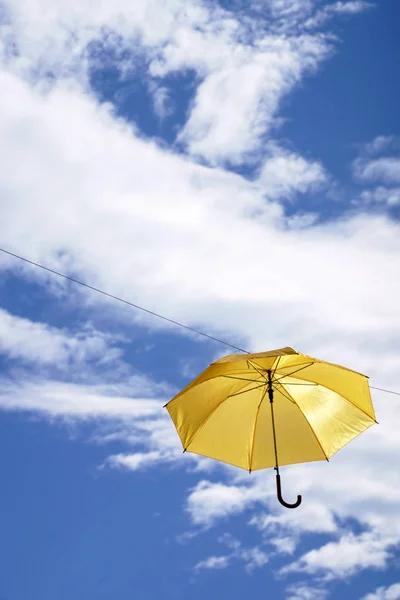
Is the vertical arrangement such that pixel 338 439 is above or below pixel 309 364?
below

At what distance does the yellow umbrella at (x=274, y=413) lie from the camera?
817 centimetres

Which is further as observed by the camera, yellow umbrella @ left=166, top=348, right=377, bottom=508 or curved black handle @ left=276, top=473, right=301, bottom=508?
yellow umbrella @ left=166, top=348, right=377, bottom=508

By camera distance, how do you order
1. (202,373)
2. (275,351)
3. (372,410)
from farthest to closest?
(372,410) → (202,373) → (275,351)

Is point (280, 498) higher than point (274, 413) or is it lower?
lower

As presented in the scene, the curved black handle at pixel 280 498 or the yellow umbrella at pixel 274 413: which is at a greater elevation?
the yellow umbrella at pixel 274 413

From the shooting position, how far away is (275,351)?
7105mm

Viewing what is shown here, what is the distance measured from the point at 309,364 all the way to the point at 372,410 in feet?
3.09

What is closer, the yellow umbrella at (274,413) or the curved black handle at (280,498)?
the curved black handle at (280,498)

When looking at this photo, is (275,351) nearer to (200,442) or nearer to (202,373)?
(202,373)

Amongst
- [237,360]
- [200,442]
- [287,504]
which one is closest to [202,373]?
[237,360]

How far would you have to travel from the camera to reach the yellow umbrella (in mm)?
8172

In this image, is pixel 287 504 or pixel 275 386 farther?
pixel 275 386

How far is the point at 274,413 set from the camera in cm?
847

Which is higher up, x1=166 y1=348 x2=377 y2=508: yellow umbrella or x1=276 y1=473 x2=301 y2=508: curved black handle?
x1=166 y1=348 x2=377 y2=508: yellow umbrella
